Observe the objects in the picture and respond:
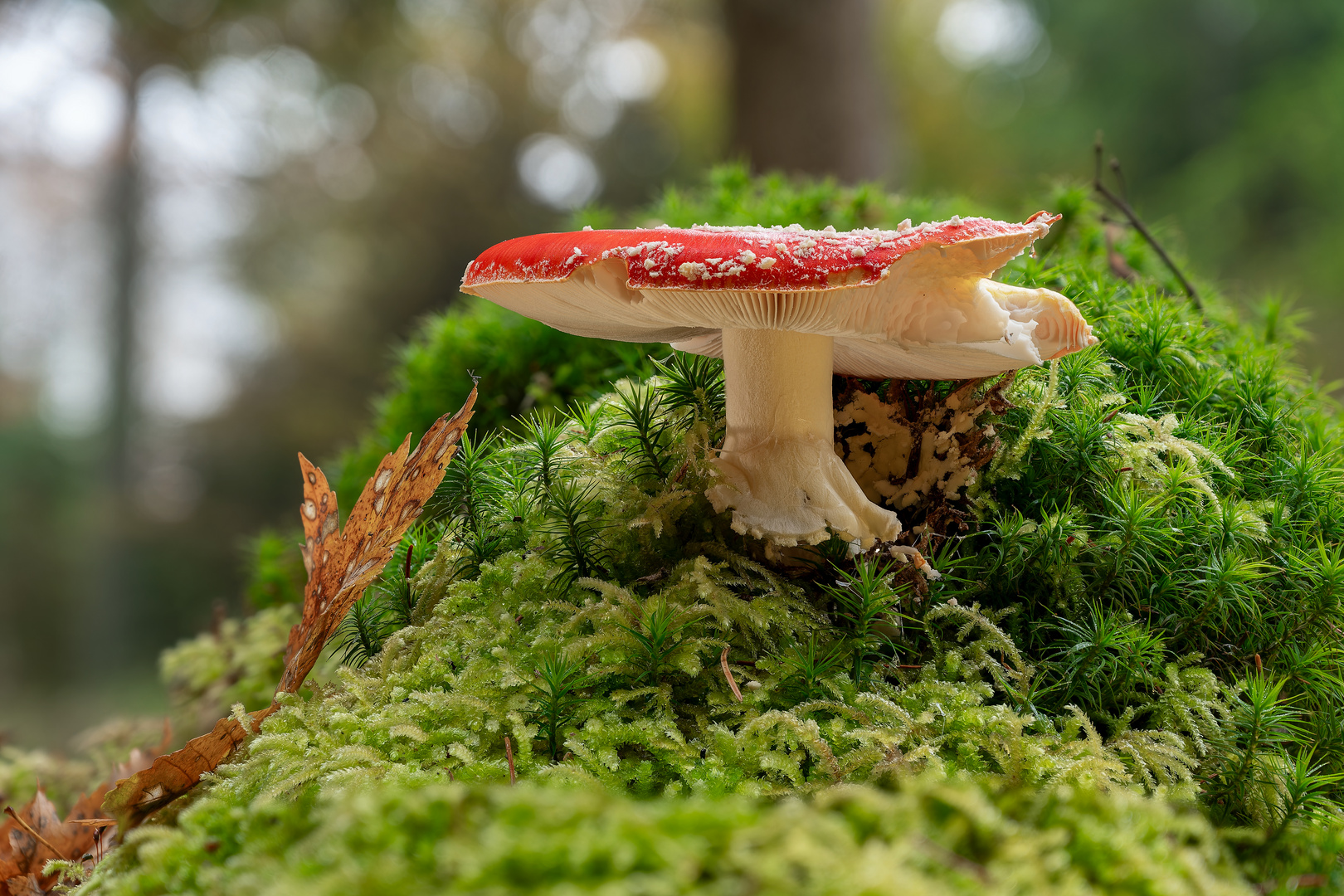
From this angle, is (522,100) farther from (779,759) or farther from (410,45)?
(779,759)

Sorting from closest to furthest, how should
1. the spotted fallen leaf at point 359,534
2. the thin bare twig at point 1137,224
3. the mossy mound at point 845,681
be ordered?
the mossy mound at point 845,681
the spotted fallen leaf at point 359,534
the thin bare twig at point 1137,224

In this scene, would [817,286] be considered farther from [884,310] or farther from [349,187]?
[349,187]

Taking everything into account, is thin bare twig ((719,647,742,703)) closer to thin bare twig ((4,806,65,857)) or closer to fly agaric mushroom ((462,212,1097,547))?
fly agaric mushroom ((462,212,1097,547))

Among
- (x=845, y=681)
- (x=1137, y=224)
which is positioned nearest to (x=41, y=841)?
(x=845, y=681)

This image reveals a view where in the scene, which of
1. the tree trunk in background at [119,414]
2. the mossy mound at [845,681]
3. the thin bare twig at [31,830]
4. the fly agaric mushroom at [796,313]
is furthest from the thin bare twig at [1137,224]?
the tree trunk in background at [119,414]

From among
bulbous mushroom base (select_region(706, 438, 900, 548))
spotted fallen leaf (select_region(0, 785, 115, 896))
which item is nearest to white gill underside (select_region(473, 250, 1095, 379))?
bulbous mushroom base (select_region(706, 438, 900, 548))

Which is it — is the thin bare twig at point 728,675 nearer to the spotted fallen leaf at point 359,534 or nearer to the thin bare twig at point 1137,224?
the spotted fallen leaf at point 359,534

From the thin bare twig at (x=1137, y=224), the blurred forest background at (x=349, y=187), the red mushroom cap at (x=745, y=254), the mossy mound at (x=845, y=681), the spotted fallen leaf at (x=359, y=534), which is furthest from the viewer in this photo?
the blurred forest background at (x=349, y=187)
